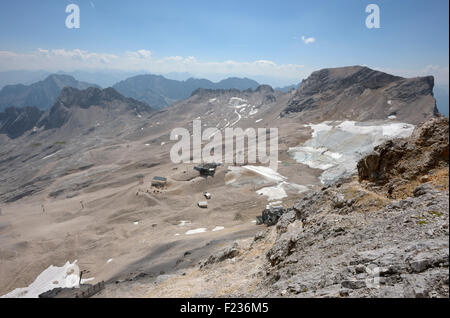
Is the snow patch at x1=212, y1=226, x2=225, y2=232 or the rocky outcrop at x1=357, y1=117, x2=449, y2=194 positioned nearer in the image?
the rocky outcrop at x1=357, y1=117, x2=449, y2=194

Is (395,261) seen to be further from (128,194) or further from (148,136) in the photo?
(148,136)

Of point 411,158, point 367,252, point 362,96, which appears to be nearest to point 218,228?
point 411,158

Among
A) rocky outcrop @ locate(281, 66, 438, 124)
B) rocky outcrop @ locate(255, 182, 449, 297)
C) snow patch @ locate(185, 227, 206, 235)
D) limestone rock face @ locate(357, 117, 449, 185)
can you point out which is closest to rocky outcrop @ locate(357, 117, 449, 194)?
limestone rock face @ locate(357, 117, 449, 185)

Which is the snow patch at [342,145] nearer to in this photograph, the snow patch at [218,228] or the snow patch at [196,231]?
the snow patch at [218,228]

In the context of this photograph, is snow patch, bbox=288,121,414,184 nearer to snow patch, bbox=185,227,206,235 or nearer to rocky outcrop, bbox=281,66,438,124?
rocky outcrop, bbox=281,66,438,124

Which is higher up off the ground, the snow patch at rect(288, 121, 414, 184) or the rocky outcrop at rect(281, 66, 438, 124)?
the rocky outcrop at rect(281, 66, 438, 124)
